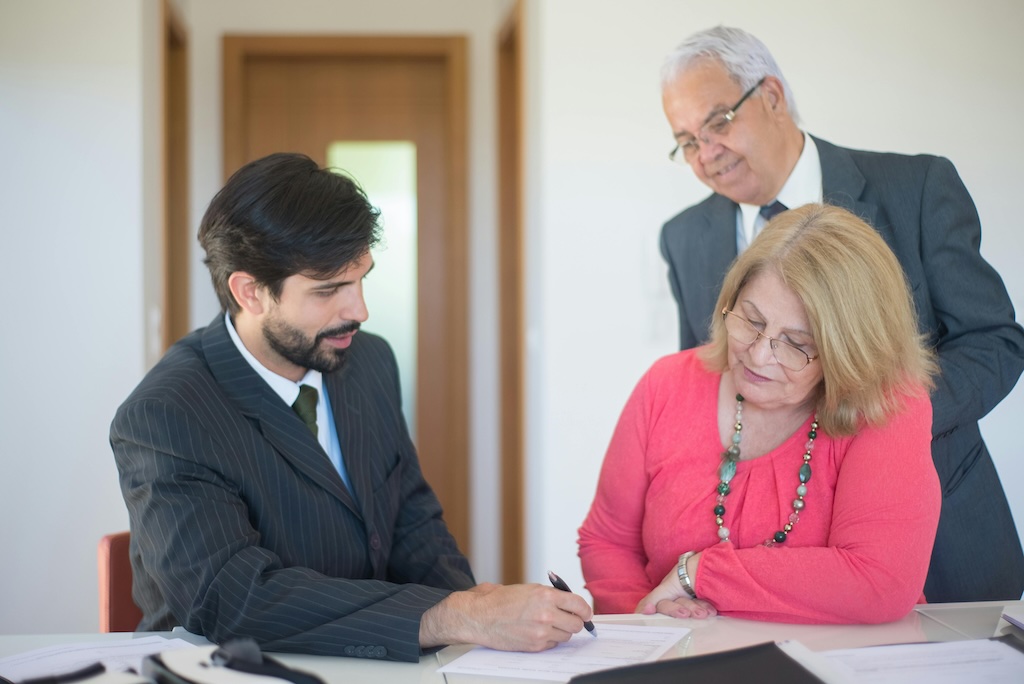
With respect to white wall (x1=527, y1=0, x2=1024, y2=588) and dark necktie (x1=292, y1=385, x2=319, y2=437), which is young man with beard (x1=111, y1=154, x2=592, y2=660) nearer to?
dark necktie (x1=292, y1=385, x2=319, y2=437)

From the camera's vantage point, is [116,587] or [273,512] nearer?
[273,512]

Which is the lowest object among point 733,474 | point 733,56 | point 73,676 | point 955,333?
point 73,676

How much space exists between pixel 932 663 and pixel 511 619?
59cm

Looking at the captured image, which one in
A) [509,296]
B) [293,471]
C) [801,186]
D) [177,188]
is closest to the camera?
[293,471]

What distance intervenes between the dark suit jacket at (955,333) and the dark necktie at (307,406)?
4.55ft

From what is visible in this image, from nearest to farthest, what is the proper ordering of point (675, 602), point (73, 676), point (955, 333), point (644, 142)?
point (73, 676) < point (675, 602) < point (955, 333) < point (644, 142)

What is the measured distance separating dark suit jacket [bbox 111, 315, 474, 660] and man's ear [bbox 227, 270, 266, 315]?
0.06 meters

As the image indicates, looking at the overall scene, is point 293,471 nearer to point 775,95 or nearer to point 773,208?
point 773,208

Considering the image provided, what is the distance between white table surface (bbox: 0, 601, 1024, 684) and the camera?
1.44 meters

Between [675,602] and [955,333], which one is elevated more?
[955,333]

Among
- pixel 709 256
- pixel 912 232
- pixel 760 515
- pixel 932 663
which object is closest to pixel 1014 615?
pixel 932 663

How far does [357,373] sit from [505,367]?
231 cm

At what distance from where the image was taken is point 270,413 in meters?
1.85

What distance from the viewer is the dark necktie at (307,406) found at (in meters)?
1.97
